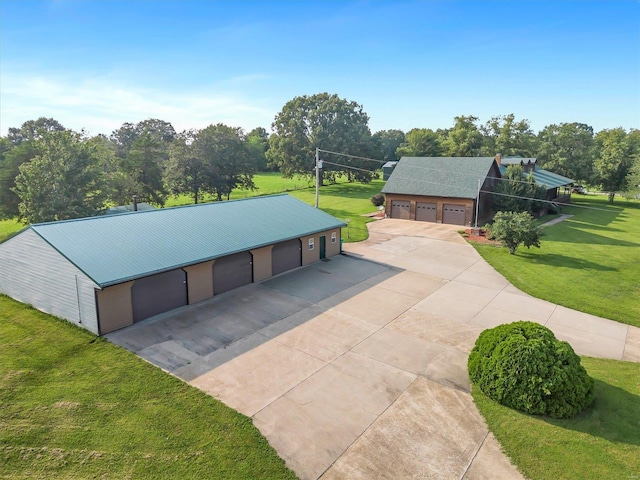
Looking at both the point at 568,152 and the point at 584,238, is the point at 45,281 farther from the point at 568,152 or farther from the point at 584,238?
the point at 568,152

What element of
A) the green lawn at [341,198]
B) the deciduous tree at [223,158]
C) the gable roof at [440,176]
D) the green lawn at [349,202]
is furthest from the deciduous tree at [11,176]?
the gable roof at [440,176]

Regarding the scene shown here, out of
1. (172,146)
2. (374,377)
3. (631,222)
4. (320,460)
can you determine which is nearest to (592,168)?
(631,222)

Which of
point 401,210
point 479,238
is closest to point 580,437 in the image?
point 479,238

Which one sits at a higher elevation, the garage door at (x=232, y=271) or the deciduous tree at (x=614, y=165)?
the deciduous tree at (x=614, y=165)

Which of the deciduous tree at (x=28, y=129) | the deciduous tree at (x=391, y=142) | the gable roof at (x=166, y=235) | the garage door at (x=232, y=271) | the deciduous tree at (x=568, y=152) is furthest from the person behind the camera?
the deciduous tree at (x=391, y=142)

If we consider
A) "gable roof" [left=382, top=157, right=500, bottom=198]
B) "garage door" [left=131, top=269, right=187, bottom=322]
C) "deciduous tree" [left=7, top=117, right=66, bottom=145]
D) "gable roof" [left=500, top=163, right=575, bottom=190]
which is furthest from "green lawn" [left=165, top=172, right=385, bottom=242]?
"deciduous tree" [left=7, top=117, right=66, bottom=145]

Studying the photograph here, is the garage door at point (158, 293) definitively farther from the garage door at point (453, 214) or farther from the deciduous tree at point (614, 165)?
the deciduous tree at point (614, 165)

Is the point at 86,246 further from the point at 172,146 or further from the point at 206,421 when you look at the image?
the point at 172,146

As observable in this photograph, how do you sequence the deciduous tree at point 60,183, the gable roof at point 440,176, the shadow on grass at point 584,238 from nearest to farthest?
the deciduous tree at point 60,183, the shadow on grass at point 584,238, the gable roof at point 440,176
